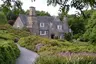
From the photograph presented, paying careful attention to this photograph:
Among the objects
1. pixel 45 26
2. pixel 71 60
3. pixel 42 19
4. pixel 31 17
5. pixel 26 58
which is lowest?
pixel 45 26

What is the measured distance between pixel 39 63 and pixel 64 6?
6.83 meters

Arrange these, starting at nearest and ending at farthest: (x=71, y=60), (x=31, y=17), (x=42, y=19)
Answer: (x=71, y=60)
(x=31, y=17)
(x=42, y=19)

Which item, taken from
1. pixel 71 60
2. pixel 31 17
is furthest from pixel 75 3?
pixel 31 17

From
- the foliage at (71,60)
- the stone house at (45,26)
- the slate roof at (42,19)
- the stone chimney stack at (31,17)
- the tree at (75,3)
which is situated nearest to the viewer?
the tree at (75,3)

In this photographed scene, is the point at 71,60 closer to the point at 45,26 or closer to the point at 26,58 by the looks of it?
the point at 26,58

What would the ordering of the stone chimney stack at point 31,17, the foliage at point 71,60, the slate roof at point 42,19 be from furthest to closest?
the slate roof at point 42,19 → the stone chimney stack at point 31,17 → the foliage at point 71,60

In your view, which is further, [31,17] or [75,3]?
[31,17]

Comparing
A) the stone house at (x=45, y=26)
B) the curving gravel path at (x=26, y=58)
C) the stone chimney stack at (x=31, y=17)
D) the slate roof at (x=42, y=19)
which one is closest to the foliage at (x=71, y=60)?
the curving gravel path at (x=26, y=58)

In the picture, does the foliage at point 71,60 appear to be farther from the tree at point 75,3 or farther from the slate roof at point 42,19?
the slate roof at point 42,19

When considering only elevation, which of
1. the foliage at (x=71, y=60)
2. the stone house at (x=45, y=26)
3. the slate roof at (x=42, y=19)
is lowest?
the stone house at (x=45, y=26)

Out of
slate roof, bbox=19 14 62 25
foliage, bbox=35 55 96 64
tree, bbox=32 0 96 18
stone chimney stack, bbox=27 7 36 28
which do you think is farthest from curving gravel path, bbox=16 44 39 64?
slate roof, bbox=19 14 62 25

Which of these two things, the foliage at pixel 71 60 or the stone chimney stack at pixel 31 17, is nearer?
the foliage at pixel 71 60

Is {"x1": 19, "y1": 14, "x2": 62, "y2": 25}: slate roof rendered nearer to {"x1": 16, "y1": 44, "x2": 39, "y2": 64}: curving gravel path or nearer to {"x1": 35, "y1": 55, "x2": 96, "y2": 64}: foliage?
{"x1": 16, "y1": 44, "x2": 39, "y2": 64}: curving gravel path

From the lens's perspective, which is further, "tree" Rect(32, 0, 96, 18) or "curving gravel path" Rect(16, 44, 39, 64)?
"curving gravel path" Rect(16, 44, 39, 64)
